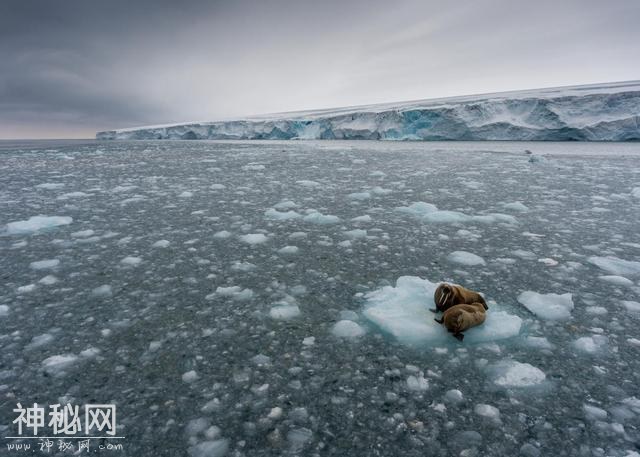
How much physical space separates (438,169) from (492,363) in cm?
563

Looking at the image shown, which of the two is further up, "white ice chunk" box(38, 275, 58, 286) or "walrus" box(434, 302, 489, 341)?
"white ice chunk" box(38, 275, 58, 286)

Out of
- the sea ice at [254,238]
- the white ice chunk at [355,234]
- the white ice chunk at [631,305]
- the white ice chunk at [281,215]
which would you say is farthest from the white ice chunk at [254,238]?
the white ice chunk at [631,305]

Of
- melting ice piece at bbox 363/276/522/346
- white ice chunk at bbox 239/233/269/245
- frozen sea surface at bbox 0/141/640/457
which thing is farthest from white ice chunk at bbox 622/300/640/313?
white ice chunk at bbox 239/233/269/245

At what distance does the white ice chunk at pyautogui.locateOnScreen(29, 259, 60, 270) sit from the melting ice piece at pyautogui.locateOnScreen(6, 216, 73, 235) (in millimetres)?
876

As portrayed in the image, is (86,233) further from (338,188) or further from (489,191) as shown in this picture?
(489,191)

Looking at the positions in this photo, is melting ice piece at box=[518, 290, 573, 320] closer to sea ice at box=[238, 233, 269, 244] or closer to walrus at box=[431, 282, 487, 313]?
walrus at box=[431, 282, 487, 313]

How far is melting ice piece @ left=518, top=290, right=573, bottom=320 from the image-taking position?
5.24 feet

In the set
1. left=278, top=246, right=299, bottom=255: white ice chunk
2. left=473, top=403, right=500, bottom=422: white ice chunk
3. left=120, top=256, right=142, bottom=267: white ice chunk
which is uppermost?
left=120, top=256, right=142, bottom=267: white ice chunk

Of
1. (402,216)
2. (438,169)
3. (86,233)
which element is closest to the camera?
(86,233)

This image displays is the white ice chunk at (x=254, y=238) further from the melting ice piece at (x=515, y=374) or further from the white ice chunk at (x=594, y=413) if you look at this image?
the white ice chunk at (x=594, y=413)

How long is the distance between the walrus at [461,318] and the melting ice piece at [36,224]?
318cm

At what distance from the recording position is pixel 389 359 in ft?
4.34

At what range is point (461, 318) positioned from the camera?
1436mm

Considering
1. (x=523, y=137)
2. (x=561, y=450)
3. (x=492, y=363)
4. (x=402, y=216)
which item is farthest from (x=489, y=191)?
(x=523, y=137)
